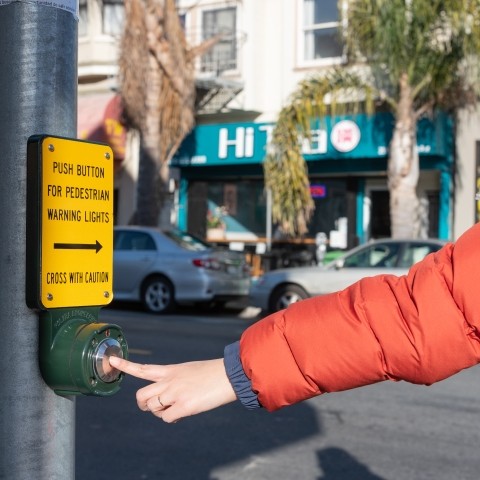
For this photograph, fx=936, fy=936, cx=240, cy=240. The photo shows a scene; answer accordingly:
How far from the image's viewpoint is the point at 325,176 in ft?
65.2

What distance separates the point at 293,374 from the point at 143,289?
1367 cm

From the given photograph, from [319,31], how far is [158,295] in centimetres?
749

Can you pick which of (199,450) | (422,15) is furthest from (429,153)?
(199,450)

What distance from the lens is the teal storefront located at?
1803 centimetres

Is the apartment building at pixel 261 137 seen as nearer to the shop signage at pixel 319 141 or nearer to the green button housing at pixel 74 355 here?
the shop signage at pixel 319 141

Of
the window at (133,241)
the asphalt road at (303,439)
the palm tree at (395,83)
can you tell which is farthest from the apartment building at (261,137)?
the asphalt road at (303,439)

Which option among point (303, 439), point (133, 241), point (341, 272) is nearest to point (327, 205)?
point (133, 241)

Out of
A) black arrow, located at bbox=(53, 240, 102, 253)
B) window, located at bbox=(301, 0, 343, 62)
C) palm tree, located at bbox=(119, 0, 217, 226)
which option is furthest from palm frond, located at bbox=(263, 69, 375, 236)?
black arrow, located at bbox=(53, 240, 102, 253)

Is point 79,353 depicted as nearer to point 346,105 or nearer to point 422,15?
point 422,15

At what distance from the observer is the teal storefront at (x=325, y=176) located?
18031 millimetres

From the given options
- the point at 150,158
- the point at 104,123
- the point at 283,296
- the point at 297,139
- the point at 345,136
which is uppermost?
the point at 104,123

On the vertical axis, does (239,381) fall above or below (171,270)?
above

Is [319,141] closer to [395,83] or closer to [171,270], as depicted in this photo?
[395,83]

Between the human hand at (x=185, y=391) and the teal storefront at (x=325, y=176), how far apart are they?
15721mm
